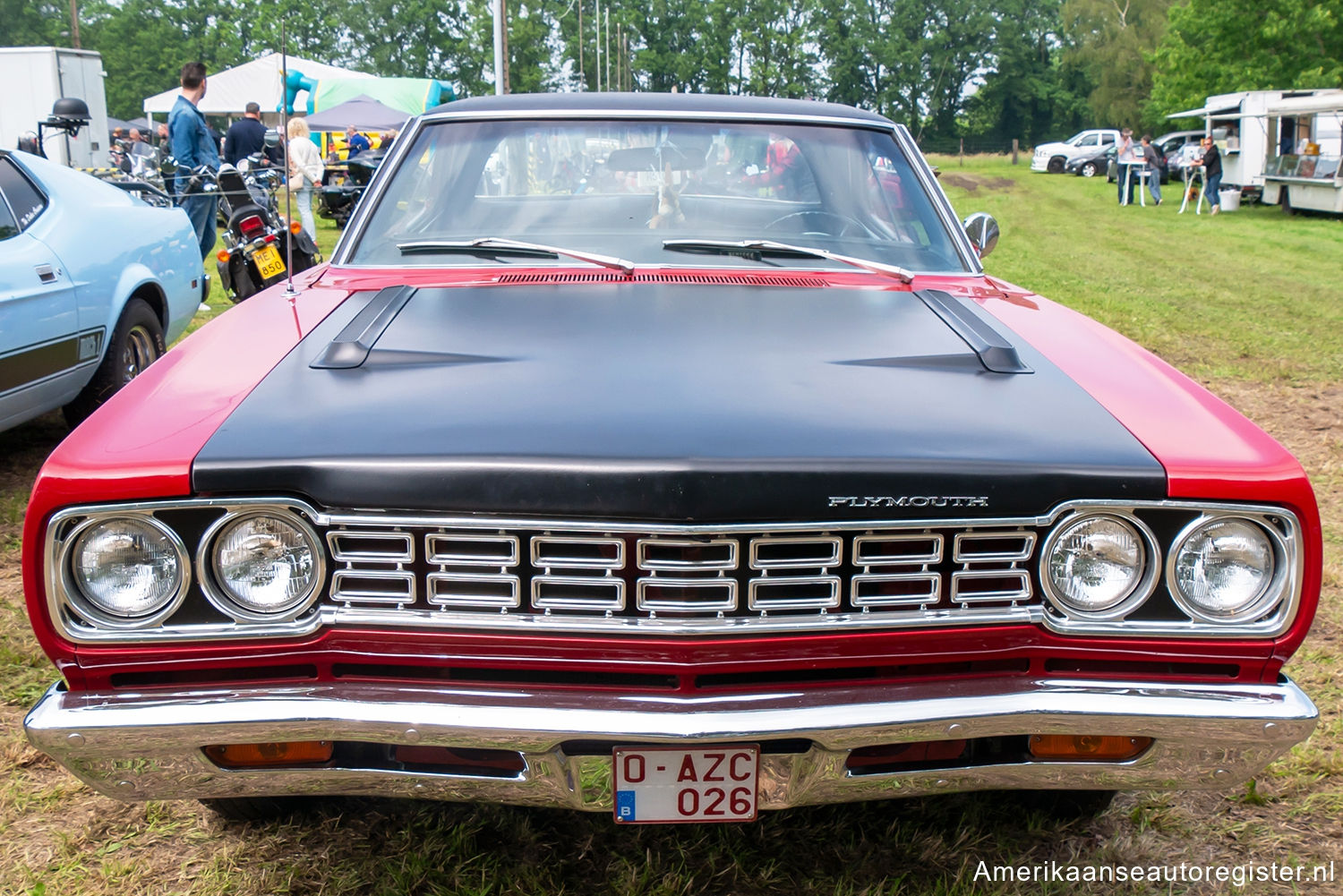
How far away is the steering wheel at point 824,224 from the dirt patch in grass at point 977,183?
92.6 feet

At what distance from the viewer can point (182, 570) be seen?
1.76 m

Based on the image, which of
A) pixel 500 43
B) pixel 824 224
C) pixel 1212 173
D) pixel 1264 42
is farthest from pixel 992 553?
pixel 1264 42

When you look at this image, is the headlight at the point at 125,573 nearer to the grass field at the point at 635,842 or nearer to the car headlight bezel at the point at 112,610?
the car headlight bezel at the point at 112,610

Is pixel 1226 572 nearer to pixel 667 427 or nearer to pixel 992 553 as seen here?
pixel 992 553

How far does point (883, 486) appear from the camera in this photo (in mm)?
1703

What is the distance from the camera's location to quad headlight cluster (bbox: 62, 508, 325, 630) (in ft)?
5.74

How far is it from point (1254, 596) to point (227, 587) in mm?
1674

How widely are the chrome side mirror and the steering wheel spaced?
0.38m

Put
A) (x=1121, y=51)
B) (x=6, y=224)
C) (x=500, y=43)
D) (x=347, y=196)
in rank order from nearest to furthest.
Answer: (x=6, y=224), (x=347, y=196), (x=500, y=43), (x=1121, y=51)

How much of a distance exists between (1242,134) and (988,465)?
2587cm

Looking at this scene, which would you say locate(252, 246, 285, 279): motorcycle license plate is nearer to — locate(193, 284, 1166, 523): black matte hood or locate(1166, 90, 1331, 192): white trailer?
locate(193, 284, 1166, 523): black matte hood

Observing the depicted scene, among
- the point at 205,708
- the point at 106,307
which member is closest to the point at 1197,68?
the point at 106,307

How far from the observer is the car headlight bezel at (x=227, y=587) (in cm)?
173

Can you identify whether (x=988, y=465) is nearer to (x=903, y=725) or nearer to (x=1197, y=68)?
(x=903, y=725)
